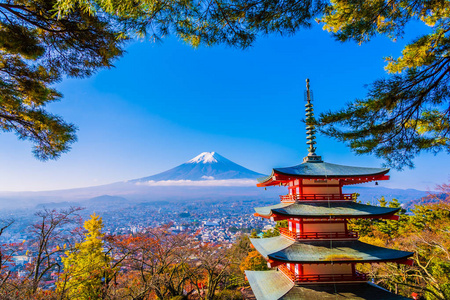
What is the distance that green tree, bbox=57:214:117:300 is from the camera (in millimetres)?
10156

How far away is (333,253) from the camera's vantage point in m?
6.79

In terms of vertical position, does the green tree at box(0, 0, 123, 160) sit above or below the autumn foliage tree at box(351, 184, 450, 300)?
above

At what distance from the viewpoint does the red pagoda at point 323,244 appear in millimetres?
6543

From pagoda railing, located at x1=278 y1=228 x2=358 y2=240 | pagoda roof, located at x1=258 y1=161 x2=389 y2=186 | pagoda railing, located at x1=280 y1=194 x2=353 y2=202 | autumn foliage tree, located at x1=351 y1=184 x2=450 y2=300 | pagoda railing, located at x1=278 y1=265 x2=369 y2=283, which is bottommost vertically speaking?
autumn foliage tree, located at x1=351 y1=184 x2=450 y2=300

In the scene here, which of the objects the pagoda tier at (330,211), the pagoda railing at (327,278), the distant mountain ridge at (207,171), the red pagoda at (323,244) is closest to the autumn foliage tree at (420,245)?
the pagoda railing at (327,278)

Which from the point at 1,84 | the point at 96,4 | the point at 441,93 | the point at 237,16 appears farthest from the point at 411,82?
the point at 1,84

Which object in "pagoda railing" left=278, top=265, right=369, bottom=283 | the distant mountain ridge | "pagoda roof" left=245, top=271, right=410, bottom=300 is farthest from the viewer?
the distant mountain ridge

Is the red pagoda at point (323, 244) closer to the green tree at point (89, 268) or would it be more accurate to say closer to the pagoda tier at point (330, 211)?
the pagoda tier at point (330, 211)

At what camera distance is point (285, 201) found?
8523 mm

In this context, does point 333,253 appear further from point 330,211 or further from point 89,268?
point 89,268

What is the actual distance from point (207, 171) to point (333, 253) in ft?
377

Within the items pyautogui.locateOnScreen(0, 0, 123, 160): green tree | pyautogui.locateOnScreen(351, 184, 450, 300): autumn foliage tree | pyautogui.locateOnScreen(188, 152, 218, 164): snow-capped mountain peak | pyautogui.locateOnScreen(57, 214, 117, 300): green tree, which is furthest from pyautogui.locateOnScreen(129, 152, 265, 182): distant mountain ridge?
pyautogui.locateOnScreen(0, 0, 123, 160): green tree

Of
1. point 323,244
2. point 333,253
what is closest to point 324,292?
point 333,253

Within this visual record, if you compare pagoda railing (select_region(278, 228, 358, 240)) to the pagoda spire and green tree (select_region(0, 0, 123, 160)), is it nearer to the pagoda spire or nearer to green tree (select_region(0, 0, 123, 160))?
the pagoda spire
